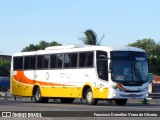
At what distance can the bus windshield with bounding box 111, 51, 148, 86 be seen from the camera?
32.3 meters

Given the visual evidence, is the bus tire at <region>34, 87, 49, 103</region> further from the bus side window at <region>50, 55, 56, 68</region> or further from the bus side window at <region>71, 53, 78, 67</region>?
the bus side window at <region>71, 53, 78, 67</region>

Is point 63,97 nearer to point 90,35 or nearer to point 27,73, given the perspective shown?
point 27,73

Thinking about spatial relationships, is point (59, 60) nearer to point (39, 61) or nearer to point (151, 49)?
point (39, 61)

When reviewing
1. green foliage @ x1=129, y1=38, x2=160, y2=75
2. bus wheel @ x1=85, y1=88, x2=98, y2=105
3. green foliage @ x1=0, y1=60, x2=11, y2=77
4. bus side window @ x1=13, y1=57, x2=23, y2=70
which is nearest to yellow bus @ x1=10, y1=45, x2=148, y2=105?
bus wheel @ x1=85, y1=88, x2=98, y2=105

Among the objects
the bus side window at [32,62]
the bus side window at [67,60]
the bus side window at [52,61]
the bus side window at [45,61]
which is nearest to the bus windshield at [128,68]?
the bus side window at [67,60]

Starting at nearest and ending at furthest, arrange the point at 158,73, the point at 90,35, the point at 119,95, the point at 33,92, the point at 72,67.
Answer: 1. the point at 119,95
2. the point at 72,67
3. the point at 33,92
4. the point at 90,35
5. the point at 158,73

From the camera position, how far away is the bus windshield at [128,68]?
1271 inches

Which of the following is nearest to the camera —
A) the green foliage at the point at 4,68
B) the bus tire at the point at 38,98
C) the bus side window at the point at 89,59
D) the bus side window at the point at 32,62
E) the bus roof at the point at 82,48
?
the bus roof at the point at 82,48

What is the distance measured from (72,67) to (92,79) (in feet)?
7.52

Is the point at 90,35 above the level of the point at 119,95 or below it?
above

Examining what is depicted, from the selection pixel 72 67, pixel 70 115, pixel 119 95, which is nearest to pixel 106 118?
pixel 70 115

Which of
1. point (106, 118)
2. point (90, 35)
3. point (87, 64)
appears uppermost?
point (90, 35)

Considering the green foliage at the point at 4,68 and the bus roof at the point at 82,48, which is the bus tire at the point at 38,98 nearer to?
the bus roof at the point at 82,48

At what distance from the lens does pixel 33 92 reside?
3872 cm
